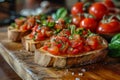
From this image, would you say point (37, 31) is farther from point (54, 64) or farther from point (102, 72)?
point (102, 72)

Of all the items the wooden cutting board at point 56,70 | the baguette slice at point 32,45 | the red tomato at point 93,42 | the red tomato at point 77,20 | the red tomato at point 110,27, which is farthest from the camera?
the red tomato at point 77,20

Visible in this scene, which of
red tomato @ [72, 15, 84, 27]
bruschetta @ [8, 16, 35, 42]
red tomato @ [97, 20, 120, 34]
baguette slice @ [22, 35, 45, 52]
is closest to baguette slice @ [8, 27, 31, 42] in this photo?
bruschetta @ [8, 16, 35, 42]

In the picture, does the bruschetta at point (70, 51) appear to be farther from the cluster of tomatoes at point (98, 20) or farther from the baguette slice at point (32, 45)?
the cluster of tomatoes at point (98, 20)

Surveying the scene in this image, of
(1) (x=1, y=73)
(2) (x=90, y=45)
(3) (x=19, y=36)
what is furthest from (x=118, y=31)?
(1) (x=1, y=73)

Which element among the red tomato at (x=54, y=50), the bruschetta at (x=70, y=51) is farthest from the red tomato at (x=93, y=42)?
the red tomato at (x=54, y=50)

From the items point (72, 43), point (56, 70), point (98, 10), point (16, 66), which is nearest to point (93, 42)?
point (72, 43)

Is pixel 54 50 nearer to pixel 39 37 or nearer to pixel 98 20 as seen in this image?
pixel 39 37
